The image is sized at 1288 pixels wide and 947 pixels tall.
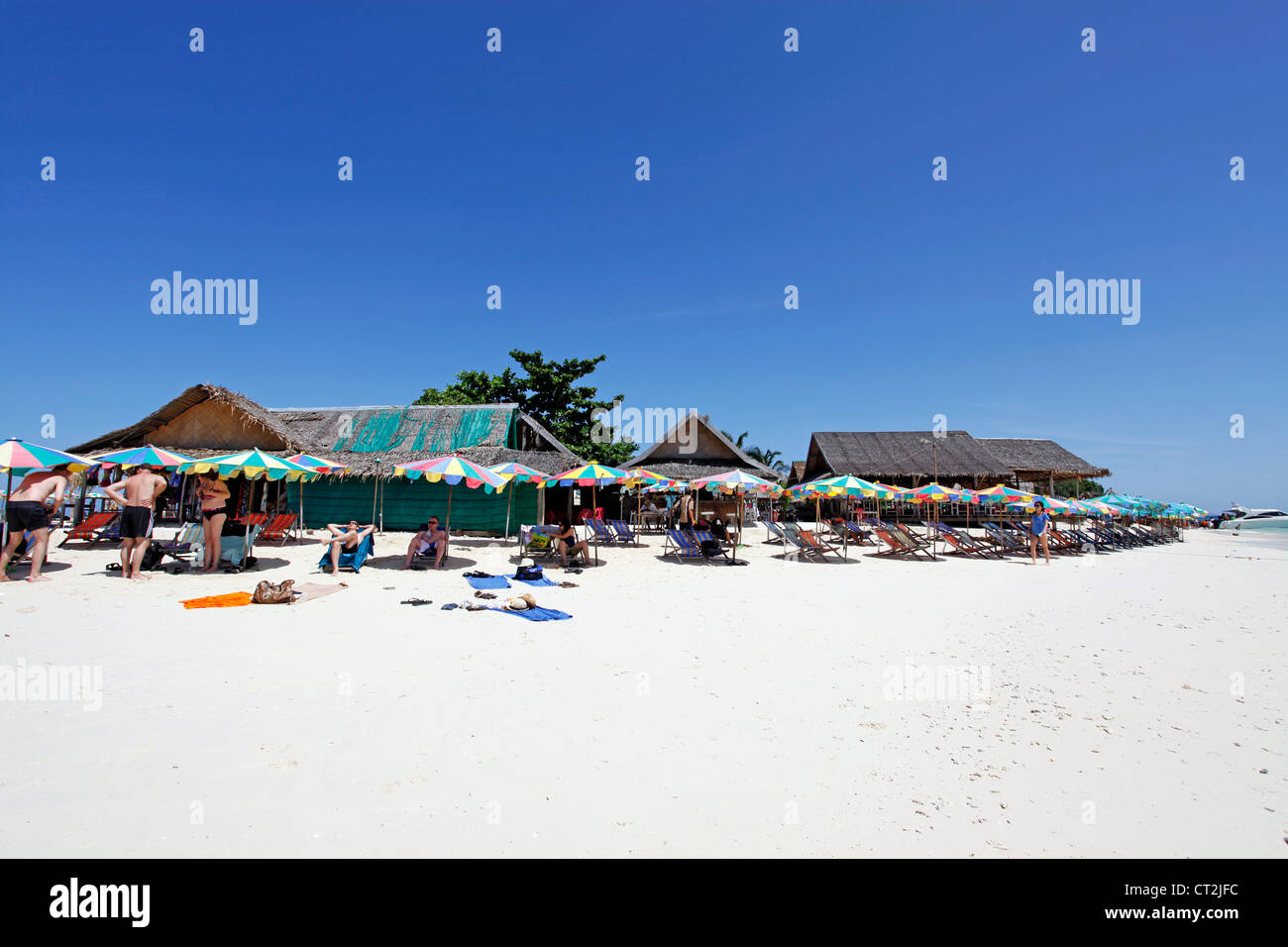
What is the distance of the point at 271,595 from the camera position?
264 inches

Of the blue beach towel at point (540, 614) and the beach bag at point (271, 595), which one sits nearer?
the blue beach towel at point (540, 614)

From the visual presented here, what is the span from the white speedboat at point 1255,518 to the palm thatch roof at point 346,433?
69.8 metres

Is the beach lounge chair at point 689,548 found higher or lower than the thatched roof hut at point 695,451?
lower

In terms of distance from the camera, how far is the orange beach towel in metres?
6.50

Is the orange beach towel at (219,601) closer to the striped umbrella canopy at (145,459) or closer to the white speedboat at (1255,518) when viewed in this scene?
the striped umbrella canopy at (145,459)

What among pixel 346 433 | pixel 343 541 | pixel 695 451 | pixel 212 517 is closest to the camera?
pixel 212 517

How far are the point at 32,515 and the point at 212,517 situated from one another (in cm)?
207

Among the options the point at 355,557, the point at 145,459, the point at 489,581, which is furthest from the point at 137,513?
the point at 489,581

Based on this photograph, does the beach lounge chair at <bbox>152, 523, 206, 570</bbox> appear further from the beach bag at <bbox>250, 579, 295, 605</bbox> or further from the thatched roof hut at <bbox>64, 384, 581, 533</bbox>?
the thatched roof hut at <bbox>64, 384, 581, 533</bbox>

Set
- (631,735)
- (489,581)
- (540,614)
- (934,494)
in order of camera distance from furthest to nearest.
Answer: (934,494) < (489,581) < (540,614) < (631,735)

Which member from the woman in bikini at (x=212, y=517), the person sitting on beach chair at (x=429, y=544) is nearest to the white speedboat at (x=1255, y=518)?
the person sitting on beach chair at (x=429, y=544)

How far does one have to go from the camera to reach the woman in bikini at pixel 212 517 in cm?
923

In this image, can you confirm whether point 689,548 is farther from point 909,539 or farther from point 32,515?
point 32,515
